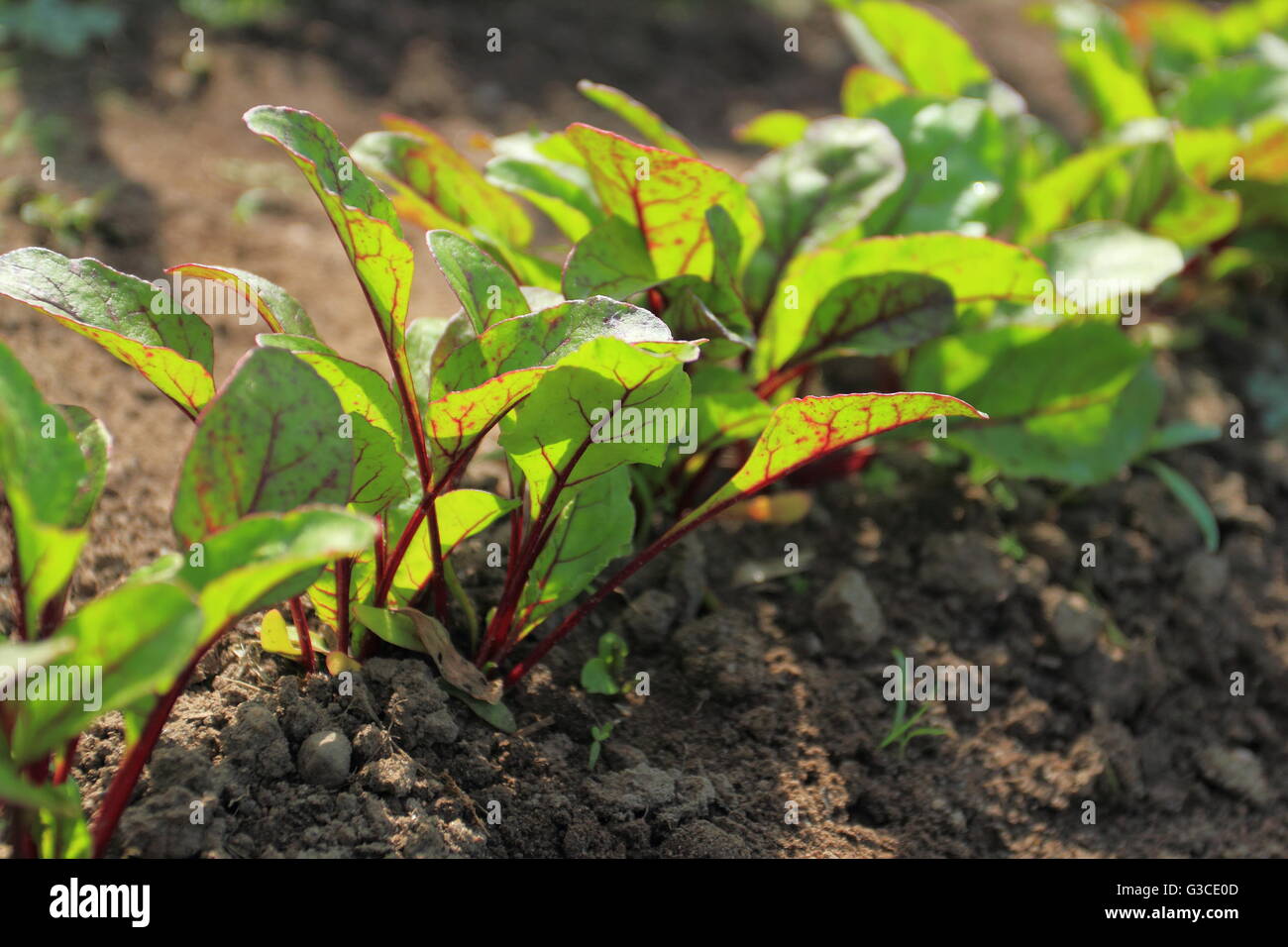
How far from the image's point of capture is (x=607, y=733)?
1.76 m

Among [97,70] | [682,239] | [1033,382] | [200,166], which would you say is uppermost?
[97,70]

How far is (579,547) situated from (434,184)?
75 centimetres

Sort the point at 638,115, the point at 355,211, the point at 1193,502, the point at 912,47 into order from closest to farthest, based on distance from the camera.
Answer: the point at 355,211 < the point at 638,115 < the point at 1193,502 < the point at 912,47

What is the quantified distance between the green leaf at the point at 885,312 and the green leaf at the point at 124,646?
130 cm

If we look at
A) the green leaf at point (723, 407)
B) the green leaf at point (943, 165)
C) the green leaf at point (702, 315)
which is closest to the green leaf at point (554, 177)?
the green leaf at point (702, 315)

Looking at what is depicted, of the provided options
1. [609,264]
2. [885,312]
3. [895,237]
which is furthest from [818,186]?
[609,264]

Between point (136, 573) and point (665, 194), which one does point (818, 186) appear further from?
point (136, 573)

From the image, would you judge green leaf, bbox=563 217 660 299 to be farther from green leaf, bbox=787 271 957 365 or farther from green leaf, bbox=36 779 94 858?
green leaf, bbox=36 779 94 858

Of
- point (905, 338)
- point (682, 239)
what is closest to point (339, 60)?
point (682, 239)

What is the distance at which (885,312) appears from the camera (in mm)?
2021

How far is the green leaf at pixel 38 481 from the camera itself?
1157mm

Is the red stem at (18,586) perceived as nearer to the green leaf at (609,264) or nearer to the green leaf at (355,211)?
→ the green leaf at (355,211)
